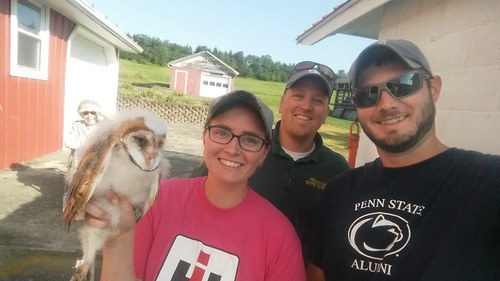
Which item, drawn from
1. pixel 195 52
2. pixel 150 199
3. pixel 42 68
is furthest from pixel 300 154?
pixel 195 52

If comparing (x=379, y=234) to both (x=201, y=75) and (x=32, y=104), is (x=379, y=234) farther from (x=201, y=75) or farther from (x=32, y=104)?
(x=201, y=75)

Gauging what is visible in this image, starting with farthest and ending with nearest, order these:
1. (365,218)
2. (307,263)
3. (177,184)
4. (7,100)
Result: (7,100)
(307,263)
(177,184)
(365,218)

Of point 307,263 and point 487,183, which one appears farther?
point 307,263

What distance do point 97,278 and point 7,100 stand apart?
5.32 meters

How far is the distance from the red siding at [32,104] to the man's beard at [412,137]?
760cm

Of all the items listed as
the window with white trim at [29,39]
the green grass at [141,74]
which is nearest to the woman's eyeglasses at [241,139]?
the window with white trim at [29,39]

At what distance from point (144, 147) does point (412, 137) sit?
1.27m

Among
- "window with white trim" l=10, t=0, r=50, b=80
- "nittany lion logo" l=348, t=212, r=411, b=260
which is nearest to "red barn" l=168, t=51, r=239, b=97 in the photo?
"window with white trim" l=10, t=0, r=50, b=80

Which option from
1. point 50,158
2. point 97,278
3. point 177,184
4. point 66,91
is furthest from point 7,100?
point 177,184

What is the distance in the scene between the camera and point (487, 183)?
1448mm

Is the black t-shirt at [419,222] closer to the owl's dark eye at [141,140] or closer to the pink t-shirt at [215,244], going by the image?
the pink t-shirt at [215,244]

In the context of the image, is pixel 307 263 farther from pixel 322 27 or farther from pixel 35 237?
pixel 322 27

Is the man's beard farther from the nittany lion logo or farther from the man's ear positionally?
the nittany lion logo

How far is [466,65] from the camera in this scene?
2979 millimetres
